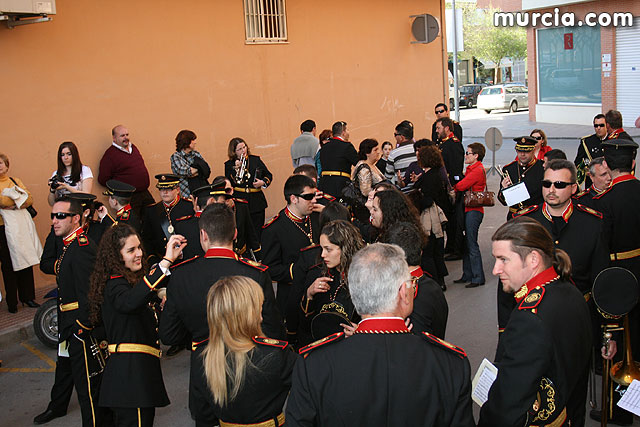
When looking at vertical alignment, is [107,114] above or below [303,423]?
above

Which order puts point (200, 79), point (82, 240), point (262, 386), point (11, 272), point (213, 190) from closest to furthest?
point (262, 386)
point (82, 240)
point (213, 190)
point (11, 272)
point (200, 79)

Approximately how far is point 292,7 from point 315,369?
38.8ft

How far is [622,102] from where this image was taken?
1126 inches

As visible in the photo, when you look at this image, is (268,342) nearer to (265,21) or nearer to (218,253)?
(218,253)

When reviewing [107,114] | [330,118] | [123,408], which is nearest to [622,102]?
[330,118]

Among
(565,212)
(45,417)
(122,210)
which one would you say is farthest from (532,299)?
(122,210)

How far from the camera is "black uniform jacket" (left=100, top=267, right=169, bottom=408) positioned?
177 inches

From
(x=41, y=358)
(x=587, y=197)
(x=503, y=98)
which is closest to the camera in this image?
(x=587, y=197)

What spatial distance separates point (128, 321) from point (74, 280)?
980 millimetres

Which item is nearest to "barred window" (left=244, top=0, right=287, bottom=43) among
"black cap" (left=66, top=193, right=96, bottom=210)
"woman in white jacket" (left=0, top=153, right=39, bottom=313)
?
"woman in white jacket" (left=0, top=153, right=39, bottom=313)

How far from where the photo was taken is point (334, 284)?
15.7ft

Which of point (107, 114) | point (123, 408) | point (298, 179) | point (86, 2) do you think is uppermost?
point (86, 2)

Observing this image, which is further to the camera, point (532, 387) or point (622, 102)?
point (622, 102)

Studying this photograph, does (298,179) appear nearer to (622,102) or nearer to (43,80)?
(43,80)
